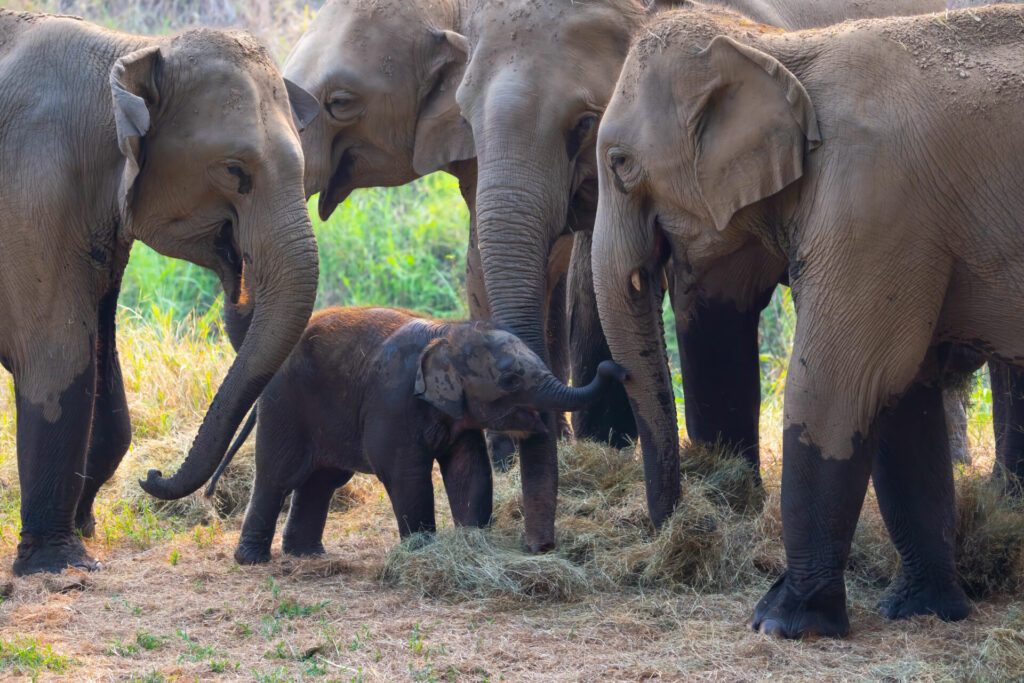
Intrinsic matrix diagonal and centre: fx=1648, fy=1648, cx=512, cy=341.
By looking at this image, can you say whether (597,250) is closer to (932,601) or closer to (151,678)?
(932,601)

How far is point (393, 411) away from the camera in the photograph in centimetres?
551

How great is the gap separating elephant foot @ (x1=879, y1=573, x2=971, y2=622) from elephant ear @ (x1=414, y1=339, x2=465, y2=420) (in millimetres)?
1517

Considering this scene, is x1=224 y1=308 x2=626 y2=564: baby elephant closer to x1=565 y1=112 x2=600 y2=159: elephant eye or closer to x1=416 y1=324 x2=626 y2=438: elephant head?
x1=416 y1=324 x2=626 y2=438: elephant head

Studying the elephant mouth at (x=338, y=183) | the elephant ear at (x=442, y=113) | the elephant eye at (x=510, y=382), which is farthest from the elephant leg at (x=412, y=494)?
the elephant mouth at (x=338, y=183)

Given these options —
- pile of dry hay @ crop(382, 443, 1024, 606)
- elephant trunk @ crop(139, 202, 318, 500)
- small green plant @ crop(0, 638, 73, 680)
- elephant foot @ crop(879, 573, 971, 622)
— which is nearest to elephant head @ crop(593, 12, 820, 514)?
pile of dry hay @ crop(382, 443, 1024, 606)

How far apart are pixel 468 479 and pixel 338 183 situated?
2.08 m

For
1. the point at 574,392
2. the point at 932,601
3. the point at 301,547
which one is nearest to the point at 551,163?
the point at 574,392

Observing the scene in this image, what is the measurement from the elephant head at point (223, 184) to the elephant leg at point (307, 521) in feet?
2.35

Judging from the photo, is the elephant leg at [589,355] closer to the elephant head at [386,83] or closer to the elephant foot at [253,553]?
the elephant head at [386,83]

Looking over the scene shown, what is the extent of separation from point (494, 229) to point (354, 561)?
125 cm

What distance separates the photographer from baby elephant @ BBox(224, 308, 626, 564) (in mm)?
5414

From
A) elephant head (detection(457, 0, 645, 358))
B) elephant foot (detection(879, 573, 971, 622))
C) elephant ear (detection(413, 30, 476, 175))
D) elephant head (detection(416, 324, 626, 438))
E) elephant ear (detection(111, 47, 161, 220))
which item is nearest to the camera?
elephant foot (detection(879, 573, 971, 622))

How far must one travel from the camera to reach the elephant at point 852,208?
4387 millimetres

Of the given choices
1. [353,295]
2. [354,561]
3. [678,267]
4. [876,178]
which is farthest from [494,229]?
[353,295]
